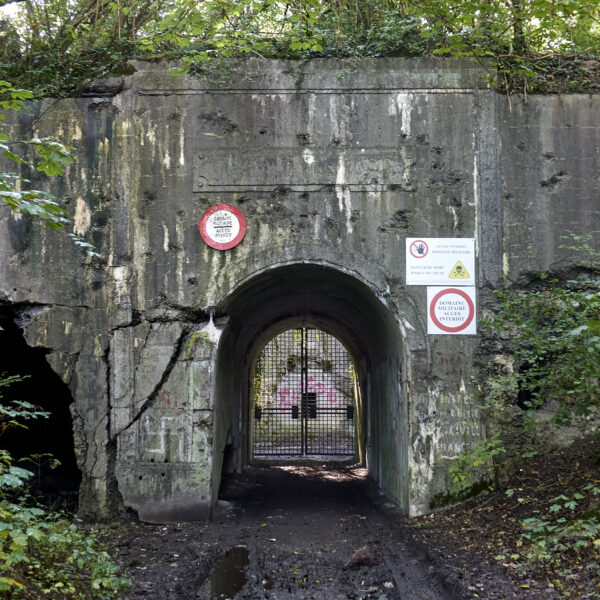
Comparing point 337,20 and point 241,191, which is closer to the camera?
point 241,191

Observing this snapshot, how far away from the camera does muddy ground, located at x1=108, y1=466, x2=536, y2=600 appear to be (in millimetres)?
4801

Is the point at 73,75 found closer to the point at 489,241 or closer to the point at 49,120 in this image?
the point at 49,120

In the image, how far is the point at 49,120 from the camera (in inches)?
284

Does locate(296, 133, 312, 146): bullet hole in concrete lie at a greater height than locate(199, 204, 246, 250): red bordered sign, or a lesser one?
greater

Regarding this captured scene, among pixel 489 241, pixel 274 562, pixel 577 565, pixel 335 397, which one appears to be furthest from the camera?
pixel 335 397

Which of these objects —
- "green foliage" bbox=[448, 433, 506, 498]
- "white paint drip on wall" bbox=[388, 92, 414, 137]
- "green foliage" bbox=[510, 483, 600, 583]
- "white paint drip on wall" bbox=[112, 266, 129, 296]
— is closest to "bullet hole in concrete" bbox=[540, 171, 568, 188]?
"white paint drip on wall" bbox=[388, 92, 414, 137]

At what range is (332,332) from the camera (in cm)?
1297

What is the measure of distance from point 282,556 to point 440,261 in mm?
3493

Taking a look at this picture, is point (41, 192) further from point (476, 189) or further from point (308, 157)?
point (476, 189)

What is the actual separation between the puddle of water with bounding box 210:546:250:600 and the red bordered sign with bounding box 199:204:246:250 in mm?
3178

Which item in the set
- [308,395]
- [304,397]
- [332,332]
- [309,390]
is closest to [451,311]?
[332,332]

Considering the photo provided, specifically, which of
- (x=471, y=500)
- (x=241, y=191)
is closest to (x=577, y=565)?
(x=471, y=500)

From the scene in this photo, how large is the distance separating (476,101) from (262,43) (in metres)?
2.51

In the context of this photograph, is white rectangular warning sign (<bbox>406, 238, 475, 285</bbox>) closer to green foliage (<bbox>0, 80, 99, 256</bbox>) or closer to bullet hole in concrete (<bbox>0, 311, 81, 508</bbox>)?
green foliage (<bbox>0, 80, 99, 256</bbox>)
